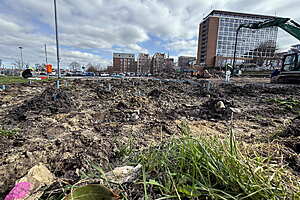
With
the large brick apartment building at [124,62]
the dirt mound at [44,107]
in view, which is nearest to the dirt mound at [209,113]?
the dirt mound at [44,107]

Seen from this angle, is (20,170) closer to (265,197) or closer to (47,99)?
(265,197)

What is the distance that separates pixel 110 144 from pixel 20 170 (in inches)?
51.2

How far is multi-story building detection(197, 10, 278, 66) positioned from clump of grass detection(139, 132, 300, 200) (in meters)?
74.8

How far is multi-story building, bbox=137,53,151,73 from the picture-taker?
80.8 meters

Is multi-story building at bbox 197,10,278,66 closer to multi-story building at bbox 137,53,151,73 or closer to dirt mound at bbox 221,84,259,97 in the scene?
multi-story building at bbox 137,53,151,73

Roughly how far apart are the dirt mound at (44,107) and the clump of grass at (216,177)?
4.66 m

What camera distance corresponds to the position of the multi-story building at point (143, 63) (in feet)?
265

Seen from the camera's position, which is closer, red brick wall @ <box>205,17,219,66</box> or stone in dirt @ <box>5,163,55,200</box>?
stone in dirt @ <box>5,163,55,200</box>

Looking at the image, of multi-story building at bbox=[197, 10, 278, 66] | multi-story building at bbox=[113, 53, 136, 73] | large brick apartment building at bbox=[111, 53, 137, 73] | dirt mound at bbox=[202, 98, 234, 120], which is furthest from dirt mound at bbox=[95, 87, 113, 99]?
multi-story building at bbox=[113, 53, 136, 73]

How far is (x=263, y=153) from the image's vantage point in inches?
58.7

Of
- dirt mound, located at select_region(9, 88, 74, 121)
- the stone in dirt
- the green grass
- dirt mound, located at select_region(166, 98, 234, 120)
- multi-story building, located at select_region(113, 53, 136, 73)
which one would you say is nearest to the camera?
the green grass

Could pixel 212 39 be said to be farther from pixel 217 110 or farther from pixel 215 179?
pixel 215 179

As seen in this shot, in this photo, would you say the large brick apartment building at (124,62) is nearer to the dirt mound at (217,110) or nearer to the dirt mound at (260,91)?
the dirt mound at (260,91)

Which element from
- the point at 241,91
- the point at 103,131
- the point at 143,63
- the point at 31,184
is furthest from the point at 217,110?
the point at 143,63
